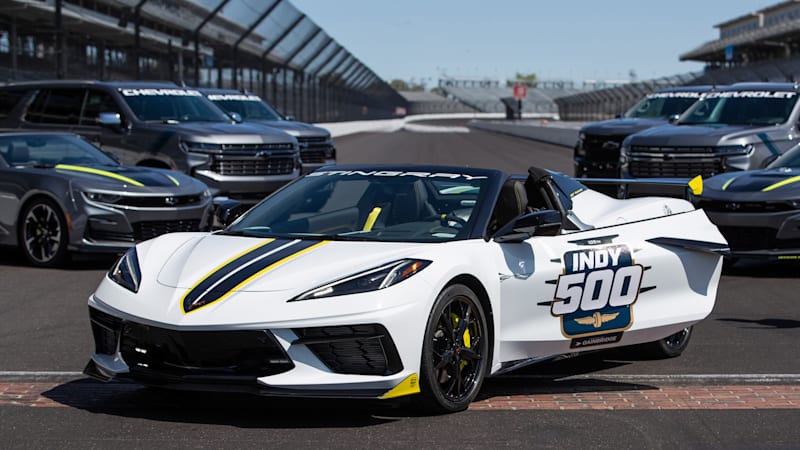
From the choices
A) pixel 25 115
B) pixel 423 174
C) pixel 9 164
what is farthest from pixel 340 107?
pixel 423 174

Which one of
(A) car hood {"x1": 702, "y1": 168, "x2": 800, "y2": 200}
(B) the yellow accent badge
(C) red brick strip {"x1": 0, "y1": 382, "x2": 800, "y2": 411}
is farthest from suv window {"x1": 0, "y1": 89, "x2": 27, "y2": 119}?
(B) the yellow accent badge

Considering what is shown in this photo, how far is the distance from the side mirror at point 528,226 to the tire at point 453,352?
1.52ft

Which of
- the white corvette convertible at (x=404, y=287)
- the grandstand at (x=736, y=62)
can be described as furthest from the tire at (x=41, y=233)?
the grandstand at (x=736, y=62)

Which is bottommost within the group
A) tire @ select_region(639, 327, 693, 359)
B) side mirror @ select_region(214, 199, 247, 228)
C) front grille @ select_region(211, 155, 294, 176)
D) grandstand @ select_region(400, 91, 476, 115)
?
grandstand @ select_region(400, 91, 476, 115)

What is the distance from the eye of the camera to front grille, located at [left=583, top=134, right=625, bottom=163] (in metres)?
21.4

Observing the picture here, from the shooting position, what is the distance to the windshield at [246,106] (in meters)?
21.4

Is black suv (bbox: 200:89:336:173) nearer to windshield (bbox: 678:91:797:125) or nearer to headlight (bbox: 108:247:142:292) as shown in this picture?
windshield (bbox: 678:91:797:125)

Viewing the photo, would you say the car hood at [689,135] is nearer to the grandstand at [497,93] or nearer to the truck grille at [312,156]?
the truck grille at [312,156]

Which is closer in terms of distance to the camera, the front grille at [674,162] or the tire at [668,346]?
the tire at [668,346]

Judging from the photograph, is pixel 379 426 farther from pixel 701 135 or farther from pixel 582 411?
pixel 701 135

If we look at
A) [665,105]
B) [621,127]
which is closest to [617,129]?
[621,127]

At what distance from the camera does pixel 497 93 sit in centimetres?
18762

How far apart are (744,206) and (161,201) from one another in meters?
5.53

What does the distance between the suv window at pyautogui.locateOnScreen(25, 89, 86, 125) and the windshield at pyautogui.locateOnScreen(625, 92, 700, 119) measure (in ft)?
35.8
